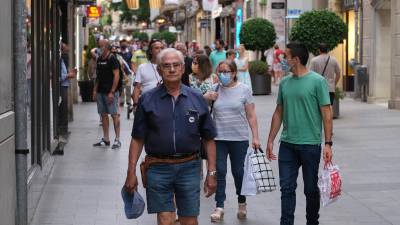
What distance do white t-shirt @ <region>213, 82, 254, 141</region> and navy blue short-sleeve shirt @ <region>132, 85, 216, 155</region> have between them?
253cm

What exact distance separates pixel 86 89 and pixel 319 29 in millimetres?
8405

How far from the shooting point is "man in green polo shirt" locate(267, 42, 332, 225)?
782 centimetres

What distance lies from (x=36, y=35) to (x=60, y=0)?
5904mm

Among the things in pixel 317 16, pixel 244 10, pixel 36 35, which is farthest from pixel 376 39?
pixel 244 10

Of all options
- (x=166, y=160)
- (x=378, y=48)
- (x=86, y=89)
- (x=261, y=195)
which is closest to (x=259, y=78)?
(x=378, y=48)

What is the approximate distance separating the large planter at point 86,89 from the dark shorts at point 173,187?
19.8 m

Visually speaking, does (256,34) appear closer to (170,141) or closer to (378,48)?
(378,48)

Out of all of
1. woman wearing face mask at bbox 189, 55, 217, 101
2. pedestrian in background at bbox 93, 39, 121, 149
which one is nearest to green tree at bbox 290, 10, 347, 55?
pedestrian in background at bbox 93, 39, 121, 149

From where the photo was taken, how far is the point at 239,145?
29.9ft

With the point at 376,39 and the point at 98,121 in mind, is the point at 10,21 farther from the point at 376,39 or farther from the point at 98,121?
the point at 376,39

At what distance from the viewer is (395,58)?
2302 centimetres

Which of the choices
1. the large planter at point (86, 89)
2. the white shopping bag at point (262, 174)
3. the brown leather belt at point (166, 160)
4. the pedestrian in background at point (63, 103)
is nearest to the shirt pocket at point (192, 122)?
the brown leather belt at point (166, 160)

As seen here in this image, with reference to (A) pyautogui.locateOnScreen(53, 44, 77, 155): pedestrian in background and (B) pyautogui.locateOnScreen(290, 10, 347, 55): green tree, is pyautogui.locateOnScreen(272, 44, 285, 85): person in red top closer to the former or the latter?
(B) pyautogui.locateOnScreen(290, 10, 347, 55): green tree

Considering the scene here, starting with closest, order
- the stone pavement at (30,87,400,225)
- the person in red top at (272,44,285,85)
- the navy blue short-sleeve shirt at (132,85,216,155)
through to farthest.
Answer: the navy blue short-sleeve shirt at (132,85,216,155)
the stone pavement at (30,87,400,225)
the person in red top at (272,44,285,85)
